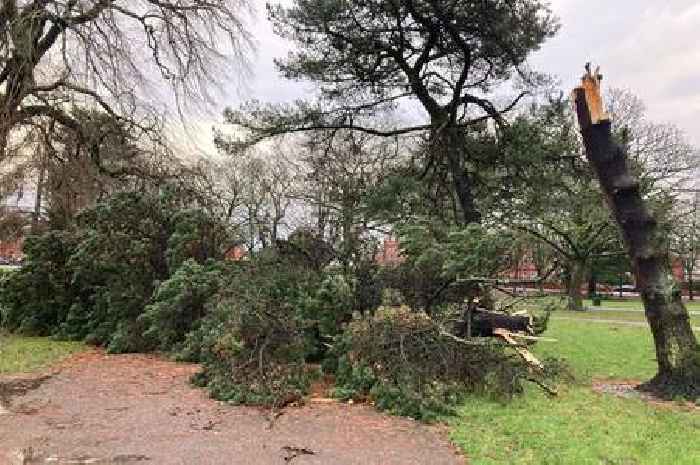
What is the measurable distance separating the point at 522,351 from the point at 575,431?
250cm

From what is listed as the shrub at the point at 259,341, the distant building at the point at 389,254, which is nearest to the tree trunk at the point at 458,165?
the distant building at the point at 389,254

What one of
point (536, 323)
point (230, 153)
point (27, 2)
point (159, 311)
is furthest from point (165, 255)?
point (536, 323)

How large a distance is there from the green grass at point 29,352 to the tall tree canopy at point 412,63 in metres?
5.52

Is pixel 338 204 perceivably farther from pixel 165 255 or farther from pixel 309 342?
pixel 309 342

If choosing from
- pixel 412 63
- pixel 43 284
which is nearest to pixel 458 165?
pixel 412 63

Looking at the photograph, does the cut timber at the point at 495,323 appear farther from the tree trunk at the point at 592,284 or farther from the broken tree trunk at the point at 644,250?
the tree trunk at the point at 592,284

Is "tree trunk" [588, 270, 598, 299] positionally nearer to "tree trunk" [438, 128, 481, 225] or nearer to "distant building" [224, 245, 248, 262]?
"tree trunk" [438, 128, 481, 225]

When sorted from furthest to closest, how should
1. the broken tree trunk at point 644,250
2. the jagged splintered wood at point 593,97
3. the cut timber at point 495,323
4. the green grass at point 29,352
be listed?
the cut timber at point 495,323 → the green grass at point 29,352 → the jagged splintered wood at point 593,97 → the broken tree trunk at point 644,250

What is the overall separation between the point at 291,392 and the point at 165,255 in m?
5.48

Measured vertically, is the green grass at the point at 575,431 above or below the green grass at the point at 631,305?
below

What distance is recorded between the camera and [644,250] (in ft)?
24.7

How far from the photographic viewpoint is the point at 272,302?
8336mm

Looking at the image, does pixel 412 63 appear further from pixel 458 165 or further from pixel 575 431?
pixel 575 431

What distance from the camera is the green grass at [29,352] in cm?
903
